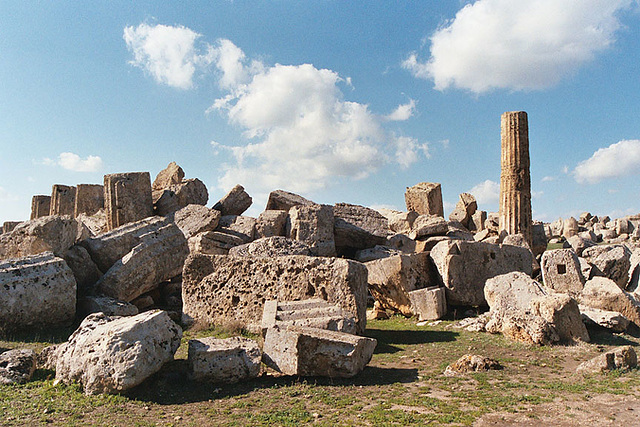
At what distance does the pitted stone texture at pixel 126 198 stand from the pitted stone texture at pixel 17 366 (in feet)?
27.2

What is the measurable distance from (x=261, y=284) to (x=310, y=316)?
66.4 inches

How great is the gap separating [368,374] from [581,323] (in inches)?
147

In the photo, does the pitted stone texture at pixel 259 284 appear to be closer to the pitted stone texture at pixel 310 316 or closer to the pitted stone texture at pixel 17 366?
the pitted stone texture at pixel 310 316

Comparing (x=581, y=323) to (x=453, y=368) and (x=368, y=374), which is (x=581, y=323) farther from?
(x=368, y=374)

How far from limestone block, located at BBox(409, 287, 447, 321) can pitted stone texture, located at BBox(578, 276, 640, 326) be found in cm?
250

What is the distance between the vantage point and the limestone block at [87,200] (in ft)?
58.1

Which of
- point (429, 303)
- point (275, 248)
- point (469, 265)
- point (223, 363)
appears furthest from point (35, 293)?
point (469, 265)

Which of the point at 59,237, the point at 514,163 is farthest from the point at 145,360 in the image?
the point at 514,163

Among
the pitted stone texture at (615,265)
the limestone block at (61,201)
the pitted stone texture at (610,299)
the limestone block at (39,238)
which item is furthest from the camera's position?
the limestone block at (61,201)

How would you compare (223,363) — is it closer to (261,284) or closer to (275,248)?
(261,284)

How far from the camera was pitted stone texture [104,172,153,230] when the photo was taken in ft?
43.9

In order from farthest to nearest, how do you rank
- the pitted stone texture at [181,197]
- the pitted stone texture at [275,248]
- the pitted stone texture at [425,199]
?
the pitted stone texture at [425,199] → the pitted stone texture at [181,197] → the pitted stone texture at [275,248]

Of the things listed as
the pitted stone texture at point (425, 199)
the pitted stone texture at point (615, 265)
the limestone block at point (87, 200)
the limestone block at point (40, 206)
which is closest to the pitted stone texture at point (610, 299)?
the pitted stone texture at point (615, 265)

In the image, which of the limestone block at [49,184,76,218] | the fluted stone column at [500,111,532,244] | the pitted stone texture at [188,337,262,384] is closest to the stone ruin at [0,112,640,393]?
the pitted stone texture at [188,337,262,384]
